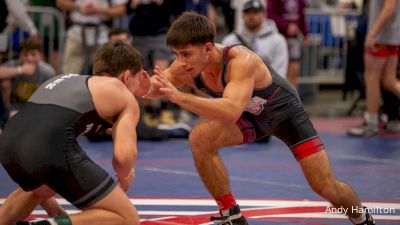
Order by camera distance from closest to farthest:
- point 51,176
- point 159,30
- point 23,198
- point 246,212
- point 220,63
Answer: point 51,176 < point 23,198 < point 220,63 < point 246,212 < point 159,30

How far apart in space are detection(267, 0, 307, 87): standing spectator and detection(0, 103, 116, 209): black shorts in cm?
662

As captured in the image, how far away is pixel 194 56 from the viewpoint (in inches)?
199

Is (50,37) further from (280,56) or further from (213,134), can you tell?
(213,134)

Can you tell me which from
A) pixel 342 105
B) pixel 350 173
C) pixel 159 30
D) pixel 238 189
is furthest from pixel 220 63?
pixel 342 105

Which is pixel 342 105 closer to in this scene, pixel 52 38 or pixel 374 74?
pixel 374 74

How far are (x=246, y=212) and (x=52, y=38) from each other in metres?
5.47

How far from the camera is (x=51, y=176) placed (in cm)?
443

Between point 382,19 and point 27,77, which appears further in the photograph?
point 27,77

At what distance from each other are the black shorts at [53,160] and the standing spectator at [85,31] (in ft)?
19.2

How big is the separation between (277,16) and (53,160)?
6882 millimetres

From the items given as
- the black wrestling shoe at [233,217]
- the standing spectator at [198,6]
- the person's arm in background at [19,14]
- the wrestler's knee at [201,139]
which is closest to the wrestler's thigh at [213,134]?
the wrestler's knee at [201,139]

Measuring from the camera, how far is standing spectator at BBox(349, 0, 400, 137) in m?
9.27

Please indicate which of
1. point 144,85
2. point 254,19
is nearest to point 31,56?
point 254,19

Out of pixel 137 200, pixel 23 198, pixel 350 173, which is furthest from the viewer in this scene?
pixel 350 173
